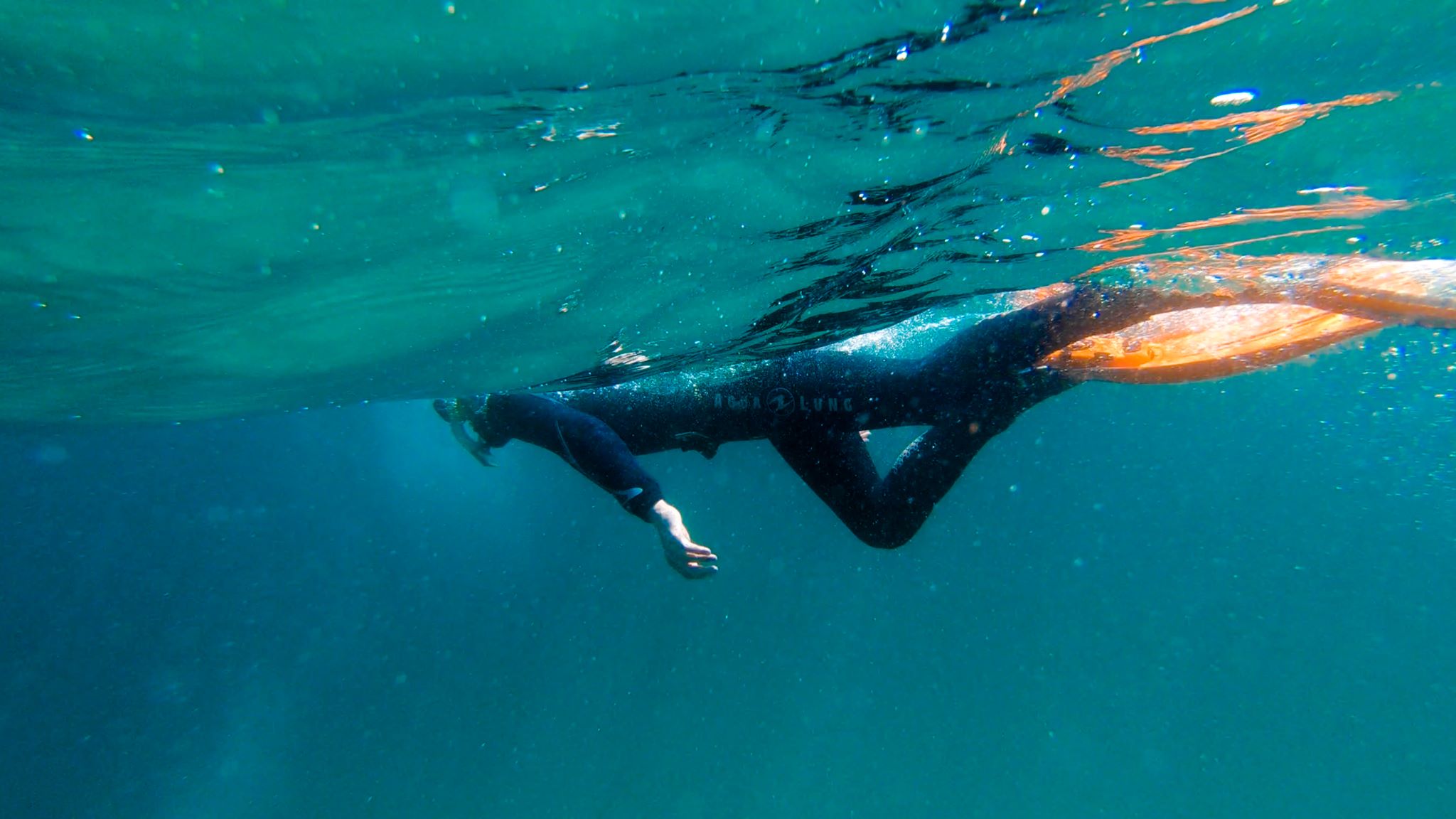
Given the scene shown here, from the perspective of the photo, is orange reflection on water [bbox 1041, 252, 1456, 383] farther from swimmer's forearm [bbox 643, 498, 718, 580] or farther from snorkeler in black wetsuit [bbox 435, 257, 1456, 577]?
swimmer's forearm [bbox 643, 498, 718, 580]

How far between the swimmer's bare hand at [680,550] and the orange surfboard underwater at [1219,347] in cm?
288

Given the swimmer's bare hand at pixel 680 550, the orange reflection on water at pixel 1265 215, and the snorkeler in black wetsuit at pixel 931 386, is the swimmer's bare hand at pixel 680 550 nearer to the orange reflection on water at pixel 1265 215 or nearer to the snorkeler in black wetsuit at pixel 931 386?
the snorkeler in black wetsuit at pixel 931 386

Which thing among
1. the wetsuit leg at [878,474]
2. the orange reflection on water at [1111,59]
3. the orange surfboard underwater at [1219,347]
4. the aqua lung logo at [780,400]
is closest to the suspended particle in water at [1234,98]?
the orange reflection on water at [1111,59]

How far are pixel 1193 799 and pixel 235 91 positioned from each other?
48.8 meters

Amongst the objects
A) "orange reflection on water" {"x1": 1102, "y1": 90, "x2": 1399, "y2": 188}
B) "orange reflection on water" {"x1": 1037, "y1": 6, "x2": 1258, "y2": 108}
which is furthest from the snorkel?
"orange reflection on water" {"x1": 1102, "y1": 90, "x2": 1399, "y2": 188}

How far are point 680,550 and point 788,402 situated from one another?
78.8 inches

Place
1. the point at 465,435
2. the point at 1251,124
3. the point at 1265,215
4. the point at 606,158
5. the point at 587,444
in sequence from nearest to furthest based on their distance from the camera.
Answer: the point at 606,158 → the point at 587,444 → the point at 1251,124 → the point at 465,435 → the point at 1265,215

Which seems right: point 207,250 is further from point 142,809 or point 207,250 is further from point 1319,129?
point 142,809

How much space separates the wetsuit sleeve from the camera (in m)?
4.85

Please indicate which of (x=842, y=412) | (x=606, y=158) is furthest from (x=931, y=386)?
(x=606, y=158)

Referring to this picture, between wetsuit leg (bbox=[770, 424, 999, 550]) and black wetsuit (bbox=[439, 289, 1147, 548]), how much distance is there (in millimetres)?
10

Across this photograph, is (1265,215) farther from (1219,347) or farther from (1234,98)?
(1219,347)

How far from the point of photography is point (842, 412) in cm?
581

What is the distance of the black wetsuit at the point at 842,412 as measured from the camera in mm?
4836
